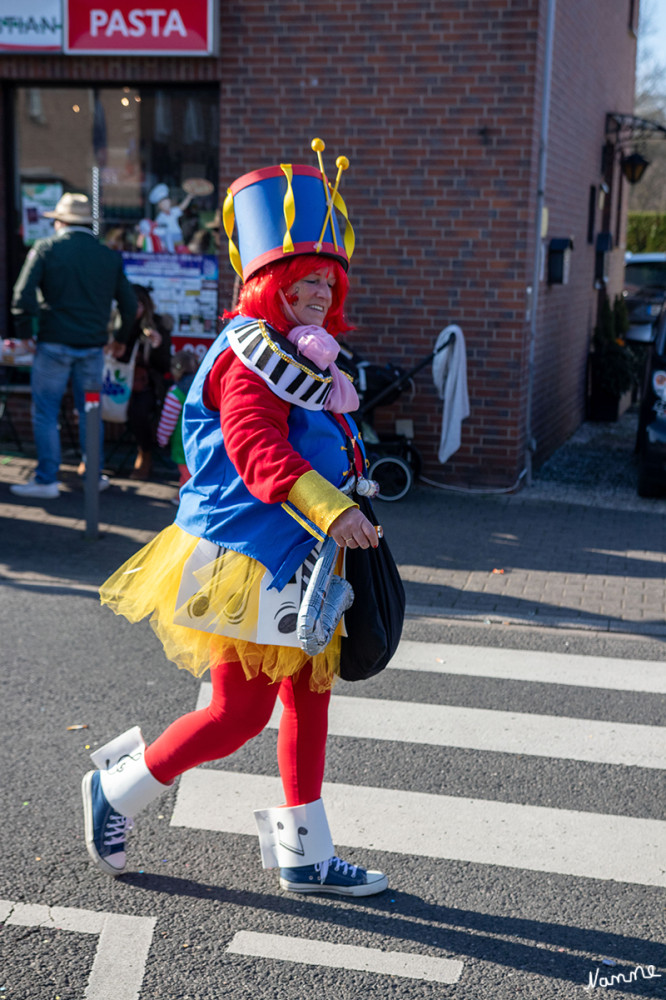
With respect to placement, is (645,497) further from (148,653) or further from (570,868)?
(570,868)

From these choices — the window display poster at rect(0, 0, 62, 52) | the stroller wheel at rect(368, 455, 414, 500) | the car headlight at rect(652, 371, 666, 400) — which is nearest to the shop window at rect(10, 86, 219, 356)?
the window display poster at rect(0, 0, 62, 52)

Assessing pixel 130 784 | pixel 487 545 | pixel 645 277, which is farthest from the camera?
pixel 645 277

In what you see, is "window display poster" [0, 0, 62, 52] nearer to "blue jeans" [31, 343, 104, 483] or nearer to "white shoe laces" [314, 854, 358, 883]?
"blue jeans" [31, 343, 104, 483]

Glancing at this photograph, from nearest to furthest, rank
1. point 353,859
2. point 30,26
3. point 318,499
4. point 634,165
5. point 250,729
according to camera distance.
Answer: point 318,499, point 250,729, point 353,859, point 30,26, point 634,165

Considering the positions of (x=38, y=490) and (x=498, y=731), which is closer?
(x=498, y=731)

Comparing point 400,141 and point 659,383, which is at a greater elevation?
point 400,141

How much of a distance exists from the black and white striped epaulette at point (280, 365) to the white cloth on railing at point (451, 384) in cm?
587

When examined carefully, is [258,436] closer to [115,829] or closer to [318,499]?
[318,499]

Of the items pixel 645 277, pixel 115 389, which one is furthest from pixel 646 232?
pixel 115 389

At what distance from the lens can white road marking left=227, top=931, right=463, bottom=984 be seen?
3164 millimetres

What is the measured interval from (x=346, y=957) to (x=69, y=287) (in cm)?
639

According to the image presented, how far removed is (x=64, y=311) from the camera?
28.2ft

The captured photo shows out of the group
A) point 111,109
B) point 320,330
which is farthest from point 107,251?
point 320,330

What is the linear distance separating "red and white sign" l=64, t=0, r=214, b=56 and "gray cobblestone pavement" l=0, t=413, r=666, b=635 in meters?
3.52
